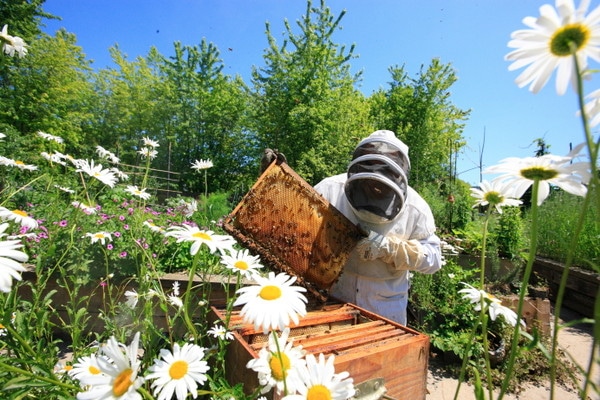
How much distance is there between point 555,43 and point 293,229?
5.41 feet

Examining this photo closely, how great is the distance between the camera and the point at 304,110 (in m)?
13.8

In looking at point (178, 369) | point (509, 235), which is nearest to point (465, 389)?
point (509, 235)

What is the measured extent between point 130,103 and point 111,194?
21075mm

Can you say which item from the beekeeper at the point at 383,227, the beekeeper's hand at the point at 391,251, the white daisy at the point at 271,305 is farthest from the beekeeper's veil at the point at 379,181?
the white daisy at the point at 271,305

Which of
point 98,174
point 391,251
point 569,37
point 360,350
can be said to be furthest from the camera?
point 391,251

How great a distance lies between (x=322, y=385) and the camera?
2.17 ft

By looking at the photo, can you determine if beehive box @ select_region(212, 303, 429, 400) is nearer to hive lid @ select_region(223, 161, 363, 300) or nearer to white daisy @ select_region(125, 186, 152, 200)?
hive lid @ select_region(223, 161, 363, 300)

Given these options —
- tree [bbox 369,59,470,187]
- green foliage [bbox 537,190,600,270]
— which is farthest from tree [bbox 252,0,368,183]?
green foliage [bbox 537,190,600,270]

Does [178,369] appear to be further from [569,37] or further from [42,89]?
[42,89]

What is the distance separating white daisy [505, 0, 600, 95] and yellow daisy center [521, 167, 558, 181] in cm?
17

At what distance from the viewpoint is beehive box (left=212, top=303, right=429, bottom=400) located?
1.10 meters

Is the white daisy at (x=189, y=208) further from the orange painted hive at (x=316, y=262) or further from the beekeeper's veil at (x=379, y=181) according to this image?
the beekeeper's veil at (x=379, y=181)

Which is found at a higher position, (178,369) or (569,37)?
(569,37)

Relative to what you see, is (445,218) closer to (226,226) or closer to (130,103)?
(226,226)
